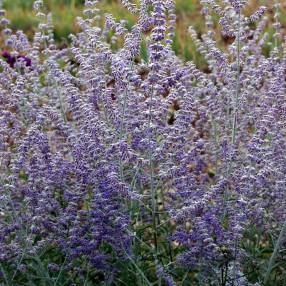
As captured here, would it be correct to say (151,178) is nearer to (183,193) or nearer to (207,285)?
(183,193)

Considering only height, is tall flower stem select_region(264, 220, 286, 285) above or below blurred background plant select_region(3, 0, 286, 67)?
below

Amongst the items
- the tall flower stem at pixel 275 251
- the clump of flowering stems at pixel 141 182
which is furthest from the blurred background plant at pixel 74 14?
the tall flower stem at pixel 275 251

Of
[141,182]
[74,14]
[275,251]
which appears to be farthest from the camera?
[74,14]

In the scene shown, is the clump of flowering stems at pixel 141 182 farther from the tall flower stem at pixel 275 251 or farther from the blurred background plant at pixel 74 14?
the blurred background plant at pixel 74 14

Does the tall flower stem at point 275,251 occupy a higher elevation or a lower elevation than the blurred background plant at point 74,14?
lower

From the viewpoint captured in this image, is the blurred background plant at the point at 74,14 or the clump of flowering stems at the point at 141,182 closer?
the clump of flowering stems at the point at 141,182

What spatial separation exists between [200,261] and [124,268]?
496mm

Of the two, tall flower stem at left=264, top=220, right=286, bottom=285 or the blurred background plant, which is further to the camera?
the blurred background plant

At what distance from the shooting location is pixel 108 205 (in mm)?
3371

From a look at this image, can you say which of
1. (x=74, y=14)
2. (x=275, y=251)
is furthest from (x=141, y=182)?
(x=74, y=14)

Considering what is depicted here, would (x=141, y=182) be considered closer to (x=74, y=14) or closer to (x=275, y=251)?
(x=275, y=251)

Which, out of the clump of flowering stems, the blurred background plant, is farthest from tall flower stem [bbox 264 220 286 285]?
the blurred background plant

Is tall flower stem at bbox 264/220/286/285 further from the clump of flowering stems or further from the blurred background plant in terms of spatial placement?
the blurred background plant

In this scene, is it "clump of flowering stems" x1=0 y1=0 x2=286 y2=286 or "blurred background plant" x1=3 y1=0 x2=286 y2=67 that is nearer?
"clump of flowering stems" x1=0 y1=0 x2=286 y2=286
